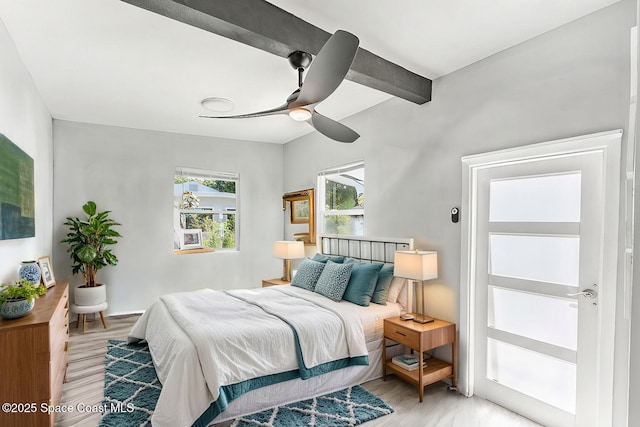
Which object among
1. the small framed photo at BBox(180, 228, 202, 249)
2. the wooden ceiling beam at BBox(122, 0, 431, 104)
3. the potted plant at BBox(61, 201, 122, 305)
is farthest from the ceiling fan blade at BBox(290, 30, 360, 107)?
the small framed photo at BBox(180, 228, 202, 249)

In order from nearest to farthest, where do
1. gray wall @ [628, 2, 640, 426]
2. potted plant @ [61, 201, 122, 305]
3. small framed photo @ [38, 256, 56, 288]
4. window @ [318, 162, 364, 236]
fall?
gray wall @ [628, 2, 640, 426] < small framed photo @ [38, 256, 56, 288] < potted plant @ [61, 201, 122, 305] < window @ [318, 162, 364, 236]

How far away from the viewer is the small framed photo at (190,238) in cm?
540

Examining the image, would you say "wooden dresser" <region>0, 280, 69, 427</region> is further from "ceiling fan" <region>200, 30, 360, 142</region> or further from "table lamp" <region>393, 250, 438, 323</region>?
"table lamp" <region>393, 250, 438, 323</region>

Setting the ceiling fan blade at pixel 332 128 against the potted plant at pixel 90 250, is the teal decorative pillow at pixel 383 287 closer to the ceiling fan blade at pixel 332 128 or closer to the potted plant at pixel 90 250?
the ceiling fan blade at pixel 332 128

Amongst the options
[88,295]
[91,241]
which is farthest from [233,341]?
[91,241]

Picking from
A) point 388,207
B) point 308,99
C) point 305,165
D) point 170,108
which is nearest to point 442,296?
point 388,207

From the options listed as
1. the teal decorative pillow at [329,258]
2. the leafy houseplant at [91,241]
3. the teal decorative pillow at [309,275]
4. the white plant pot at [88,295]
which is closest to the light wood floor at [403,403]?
the white plant pot at [88,295]

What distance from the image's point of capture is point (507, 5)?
2154 millimetres

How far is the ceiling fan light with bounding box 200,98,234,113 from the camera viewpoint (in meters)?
3.81

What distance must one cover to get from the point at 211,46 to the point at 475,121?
2.16m

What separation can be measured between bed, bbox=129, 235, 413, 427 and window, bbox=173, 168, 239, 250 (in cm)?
200

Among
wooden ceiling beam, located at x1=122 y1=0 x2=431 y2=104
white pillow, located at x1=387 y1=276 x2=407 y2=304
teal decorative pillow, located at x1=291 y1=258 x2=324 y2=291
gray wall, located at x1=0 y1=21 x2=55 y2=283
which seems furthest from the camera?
teal decorative pillow, located at x1=291 y1=258 x2=324 y2=291

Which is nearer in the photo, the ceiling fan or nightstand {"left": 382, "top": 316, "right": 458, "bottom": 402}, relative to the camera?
the ceiling fan

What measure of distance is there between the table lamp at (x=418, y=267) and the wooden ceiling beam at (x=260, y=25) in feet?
4.77
